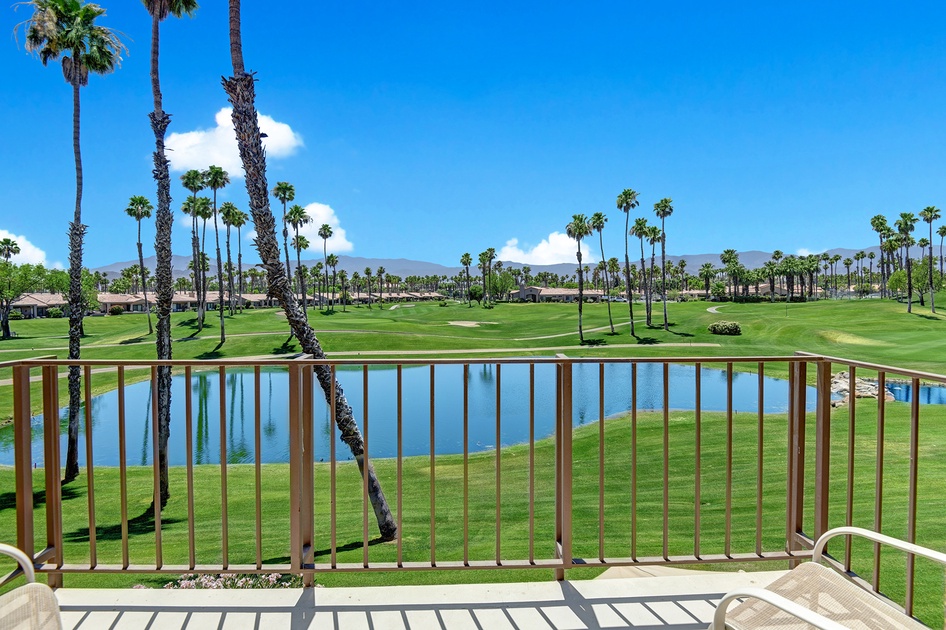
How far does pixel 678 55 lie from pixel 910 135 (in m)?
43.4

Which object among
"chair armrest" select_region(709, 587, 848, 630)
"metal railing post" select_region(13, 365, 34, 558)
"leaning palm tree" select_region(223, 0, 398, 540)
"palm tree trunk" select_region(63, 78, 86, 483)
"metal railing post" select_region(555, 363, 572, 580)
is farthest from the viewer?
"palm tree trunk" select_region(63, 78, 86, 483)

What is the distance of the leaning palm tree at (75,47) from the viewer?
14633mm

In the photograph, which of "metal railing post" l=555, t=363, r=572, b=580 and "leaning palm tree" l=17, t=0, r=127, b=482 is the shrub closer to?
"leaning palm tree" l=17, t=0, r=127, b=482

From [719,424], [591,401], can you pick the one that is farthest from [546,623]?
[591,401]

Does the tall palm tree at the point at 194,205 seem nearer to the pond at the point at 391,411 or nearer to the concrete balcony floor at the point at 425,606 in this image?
the pond at the point at 391,411

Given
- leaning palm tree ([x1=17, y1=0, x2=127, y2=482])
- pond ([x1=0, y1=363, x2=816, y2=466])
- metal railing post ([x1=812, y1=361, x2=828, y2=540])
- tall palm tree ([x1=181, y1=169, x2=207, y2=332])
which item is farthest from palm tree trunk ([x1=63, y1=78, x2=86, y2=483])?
tall palm tree ([x1=181, y1=169, x2=207, y2=332])

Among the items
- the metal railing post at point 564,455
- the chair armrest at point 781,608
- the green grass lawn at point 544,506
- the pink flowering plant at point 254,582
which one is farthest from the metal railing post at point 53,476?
the chair armrest at point 781,608

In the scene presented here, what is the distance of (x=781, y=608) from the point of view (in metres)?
1.26

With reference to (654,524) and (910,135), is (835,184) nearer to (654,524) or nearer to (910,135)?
(910,135)

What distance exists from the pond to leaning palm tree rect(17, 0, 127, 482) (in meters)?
3.50

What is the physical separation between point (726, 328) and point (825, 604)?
45.9 metres

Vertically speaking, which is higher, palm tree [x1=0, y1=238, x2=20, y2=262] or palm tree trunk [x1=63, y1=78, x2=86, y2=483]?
palm tree [x1=0, y1=238, x2=20, y2=262]

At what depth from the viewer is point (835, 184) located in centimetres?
10112

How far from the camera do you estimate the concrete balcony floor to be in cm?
239
